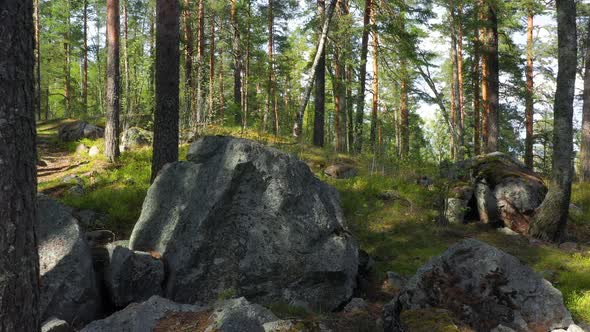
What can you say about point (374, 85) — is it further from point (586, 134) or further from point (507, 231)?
point (507, 231)

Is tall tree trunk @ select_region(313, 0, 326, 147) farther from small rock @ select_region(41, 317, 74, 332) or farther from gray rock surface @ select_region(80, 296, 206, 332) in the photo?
small rock @ select_region(41, 317, 74, 332)

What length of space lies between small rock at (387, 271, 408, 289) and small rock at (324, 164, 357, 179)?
5234 millimetres

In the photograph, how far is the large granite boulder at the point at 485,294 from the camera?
4.60 m

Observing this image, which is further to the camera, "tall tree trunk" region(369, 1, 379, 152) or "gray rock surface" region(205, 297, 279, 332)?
"tall tree trunk" region(369, 1, 379, 152)

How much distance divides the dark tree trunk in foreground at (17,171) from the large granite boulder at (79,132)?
15.9 m

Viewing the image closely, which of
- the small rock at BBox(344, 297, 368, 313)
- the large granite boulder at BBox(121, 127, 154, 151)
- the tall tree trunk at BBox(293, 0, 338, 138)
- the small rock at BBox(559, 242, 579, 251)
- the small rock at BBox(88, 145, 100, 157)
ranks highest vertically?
the tall tree trunk at BBox(293, 0, 338, 138)

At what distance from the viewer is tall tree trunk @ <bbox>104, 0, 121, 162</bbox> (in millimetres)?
11867

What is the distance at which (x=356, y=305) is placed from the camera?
5.57 metres

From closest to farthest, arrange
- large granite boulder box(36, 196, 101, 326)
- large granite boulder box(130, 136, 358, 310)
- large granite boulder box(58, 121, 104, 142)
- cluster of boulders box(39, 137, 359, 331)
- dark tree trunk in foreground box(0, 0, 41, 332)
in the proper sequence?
1. dark tree trunk in foreground box(0, 0, 41, 332)
2. large granite boulder box(36, 196, 101, 326)
3. cluster of boulders box(39, 137, 359, 331)
4. large granite boulder box(130, 136, 358, 310)
5. large granite boulder box(58, 121, 104, 142)

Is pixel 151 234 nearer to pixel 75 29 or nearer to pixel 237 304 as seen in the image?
pixel 237 304

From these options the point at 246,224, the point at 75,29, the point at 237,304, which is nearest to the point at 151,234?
the point at 246,224

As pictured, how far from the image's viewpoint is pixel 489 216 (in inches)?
353

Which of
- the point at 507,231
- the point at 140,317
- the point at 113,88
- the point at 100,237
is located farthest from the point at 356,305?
the point at 113,88

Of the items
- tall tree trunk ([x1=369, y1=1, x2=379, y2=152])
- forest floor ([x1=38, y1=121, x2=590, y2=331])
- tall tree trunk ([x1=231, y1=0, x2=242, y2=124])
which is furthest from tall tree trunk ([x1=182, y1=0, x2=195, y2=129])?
tall tree trunk ([x1=369, y1=1, x2=379, y2=152])
